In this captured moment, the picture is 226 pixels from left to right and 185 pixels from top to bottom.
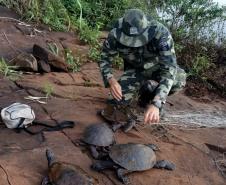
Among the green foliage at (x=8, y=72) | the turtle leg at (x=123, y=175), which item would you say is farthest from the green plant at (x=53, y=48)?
the turtle leg at (x=123, y=175)

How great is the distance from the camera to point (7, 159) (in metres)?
3.99

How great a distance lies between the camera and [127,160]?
13.4 ft

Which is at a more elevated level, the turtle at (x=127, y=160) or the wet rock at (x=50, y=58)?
the wet rock at (x=50, y=58)

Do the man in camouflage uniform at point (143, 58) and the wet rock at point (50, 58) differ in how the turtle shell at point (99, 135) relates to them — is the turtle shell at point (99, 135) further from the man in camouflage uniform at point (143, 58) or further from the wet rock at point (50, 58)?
the wet rock at point (50, 58)

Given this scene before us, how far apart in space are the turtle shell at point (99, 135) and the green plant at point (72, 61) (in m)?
2.35

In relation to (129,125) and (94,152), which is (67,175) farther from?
(129,125)

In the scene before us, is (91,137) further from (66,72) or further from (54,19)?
(54,19)

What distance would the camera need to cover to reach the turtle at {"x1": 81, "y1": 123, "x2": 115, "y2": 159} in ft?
14.4

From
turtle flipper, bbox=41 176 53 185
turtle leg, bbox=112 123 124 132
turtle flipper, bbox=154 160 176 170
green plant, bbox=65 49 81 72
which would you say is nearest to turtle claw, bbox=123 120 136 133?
turtle leg, bbox=112 123 124 132

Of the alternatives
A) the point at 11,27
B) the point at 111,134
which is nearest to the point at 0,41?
the point at 11,27

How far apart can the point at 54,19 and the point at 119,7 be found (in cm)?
159

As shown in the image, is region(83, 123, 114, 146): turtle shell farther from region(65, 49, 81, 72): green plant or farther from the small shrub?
the small shrub

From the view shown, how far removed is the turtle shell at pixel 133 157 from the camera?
408 centimetres

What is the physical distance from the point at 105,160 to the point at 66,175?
65cm
